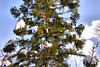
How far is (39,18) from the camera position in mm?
→ 11508

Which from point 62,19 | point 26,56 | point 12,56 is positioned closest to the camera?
point 26,56

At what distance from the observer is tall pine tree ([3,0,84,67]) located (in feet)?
31.1

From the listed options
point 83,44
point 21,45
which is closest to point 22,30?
point 21,45

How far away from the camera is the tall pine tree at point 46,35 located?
9492 millimetres

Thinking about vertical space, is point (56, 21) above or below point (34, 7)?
below

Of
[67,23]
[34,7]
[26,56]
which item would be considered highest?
[34,7]

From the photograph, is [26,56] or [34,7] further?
[34,7]

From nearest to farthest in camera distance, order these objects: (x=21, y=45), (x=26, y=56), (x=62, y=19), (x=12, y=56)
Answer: (x=26, y=56) → (x=12, y=56) → (x=21, y=45) → (x=62, y=19)

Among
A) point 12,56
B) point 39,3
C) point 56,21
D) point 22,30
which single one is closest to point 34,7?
point 39,3

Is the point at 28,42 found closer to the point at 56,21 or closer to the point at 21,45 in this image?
the point at 21,45

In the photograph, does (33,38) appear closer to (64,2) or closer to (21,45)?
(21,45)

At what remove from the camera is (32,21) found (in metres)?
11.5

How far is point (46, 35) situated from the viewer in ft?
35.2

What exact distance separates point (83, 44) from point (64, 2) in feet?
13.5
